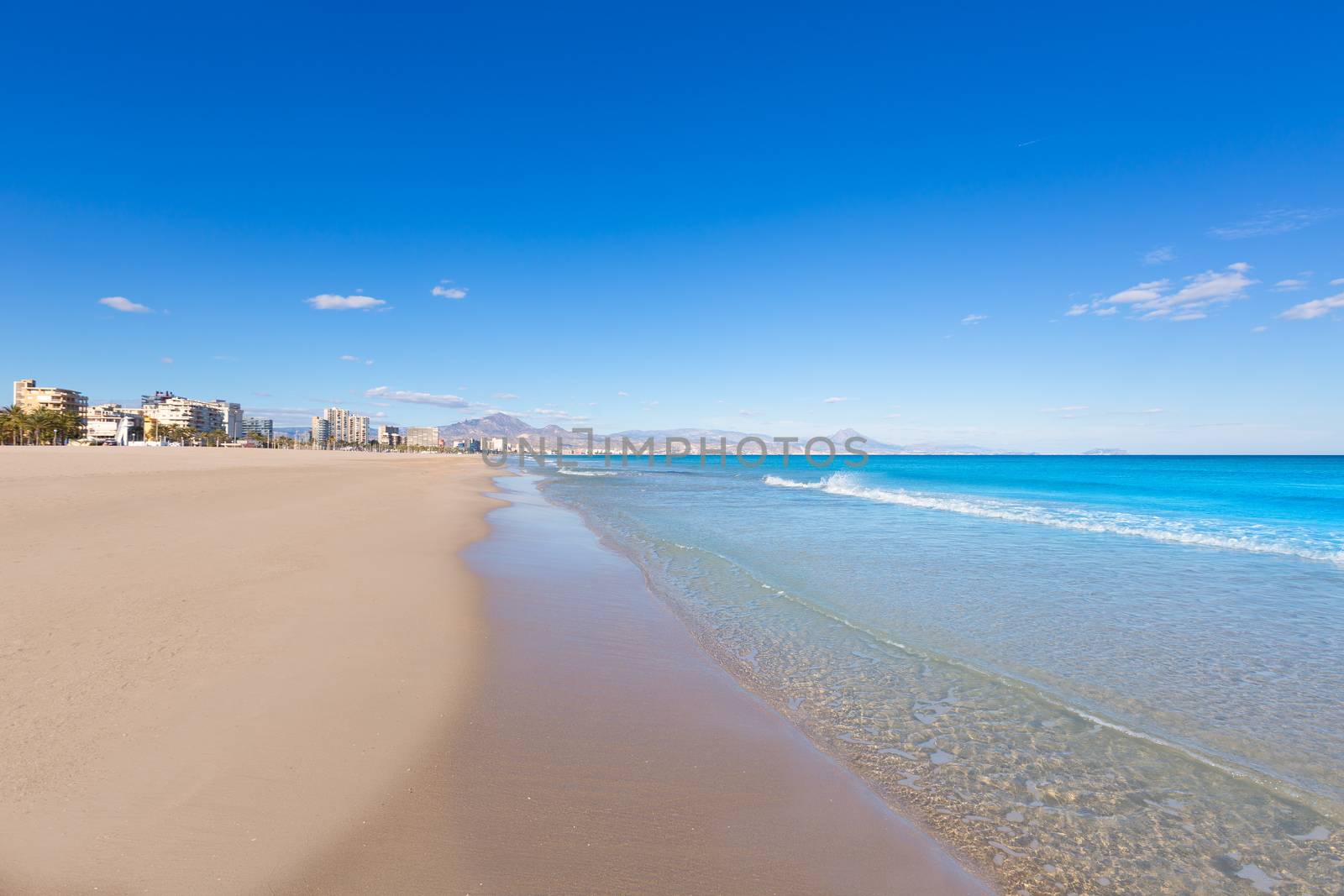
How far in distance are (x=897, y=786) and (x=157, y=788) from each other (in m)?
4.19

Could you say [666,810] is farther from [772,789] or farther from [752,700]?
[752,700]

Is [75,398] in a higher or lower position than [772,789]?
higher

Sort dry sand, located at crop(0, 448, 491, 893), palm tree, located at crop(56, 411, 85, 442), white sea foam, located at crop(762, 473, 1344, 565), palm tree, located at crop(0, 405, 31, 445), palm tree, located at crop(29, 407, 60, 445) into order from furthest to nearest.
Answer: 1. palm tree, located at crop(56, 411, 85, 442)
2. palm tree, located at crop(29, 407, 60, 445)
3. palm tree, located at crop(0, 405, 31, 445)
4. white sea foam, located at crop(762, 473, 1344, 565)
5. dry sand, located at crop(0, 448, 491, 893)

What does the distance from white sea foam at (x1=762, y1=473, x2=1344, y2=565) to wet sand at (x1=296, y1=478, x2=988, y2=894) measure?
1656 cm

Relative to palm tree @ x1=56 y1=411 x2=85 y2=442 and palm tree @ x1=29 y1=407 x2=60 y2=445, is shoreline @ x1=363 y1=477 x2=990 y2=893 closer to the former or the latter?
palm tree @ x1=29 y1=407 x2=60 y2=445

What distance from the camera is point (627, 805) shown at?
131 inches

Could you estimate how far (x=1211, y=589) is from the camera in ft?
32.6

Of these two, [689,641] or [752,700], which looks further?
[689,641]

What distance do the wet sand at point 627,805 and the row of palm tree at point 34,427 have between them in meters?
131

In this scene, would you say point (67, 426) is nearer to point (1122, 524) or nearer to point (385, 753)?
point (385, 753)

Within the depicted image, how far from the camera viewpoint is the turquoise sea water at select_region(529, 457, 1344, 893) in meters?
3.38

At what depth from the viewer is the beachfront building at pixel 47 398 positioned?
15838cm

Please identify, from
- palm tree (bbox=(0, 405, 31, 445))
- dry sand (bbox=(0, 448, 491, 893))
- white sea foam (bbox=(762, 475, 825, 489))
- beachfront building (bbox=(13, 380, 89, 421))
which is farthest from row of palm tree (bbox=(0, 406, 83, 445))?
dry sand (bbox=(0, 448, 491, 893))

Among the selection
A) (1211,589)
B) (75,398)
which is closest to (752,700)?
(1211,589)
